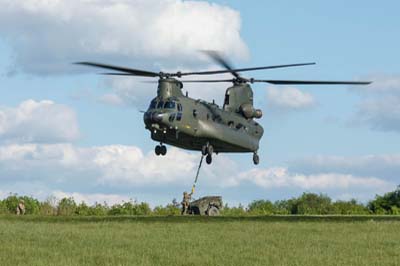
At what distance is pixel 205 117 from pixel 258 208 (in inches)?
895

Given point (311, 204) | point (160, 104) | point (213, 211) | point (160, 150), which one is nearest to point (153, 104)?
point (160, 104)

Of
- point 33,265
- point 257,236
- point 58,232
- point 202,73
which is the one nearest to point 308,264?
point 33,265

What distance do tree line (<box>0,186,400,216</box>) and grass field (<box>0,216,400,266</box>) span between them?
873 inches

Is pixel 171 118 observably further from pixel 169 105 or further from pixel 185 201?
pixel 185 201

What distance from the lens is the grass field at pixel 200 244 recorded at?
80.8 ft

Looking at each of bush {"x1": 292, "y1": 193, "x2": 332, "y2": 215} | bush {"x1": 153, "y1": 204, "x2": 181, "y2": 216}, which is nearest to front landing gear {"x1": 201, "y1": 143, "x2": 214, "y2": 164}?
bush {"x1": 153, "y1": 204, "x2": 181, "y2": 216}

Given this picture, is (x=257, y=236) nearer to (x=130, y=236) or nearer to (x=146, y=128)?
(x=130, y=236)

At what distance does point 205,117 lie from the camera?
56.1 metres

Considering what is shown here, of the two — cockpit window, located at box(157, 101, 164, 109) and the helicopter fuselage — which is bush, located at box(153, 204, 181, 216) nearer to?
the helicopter fuselage

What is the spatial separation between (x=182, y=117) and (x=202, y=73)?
3.05 m

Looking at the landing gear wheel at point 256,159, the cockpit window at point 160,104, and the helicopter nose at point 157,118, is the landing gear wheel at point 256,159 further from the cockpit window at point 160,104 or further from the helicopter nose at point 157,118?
the helicopter nose at point 157,118

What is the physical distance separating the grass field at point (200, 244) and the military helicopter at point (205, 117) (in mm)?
13497

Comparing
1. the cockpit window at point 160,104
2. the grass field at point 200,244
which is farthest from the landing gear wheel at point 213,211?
the grass field at point 200,244

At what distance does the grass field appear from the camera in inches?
969
